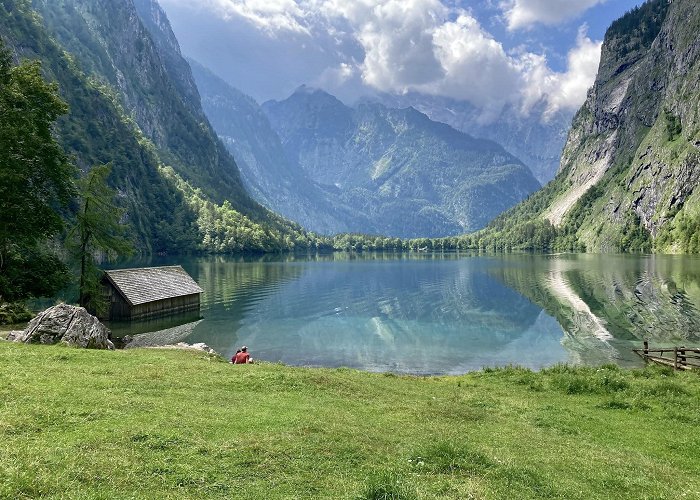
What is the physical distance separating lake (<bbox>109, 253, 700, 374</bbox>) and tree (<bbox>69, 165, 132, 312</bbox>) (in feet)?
23.3

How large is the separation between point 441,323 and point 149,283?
146 ft

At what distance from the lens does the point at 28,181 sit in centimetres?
4488

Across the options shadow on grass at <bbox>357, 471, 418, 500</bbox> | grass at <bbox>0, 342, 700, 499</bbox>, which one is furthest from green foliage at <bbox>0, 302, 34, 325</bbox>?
shadow on grass at <bbox>357, 471, 418, 500</bbox>

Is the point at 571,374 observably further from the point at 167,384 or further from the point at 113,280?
the point at 113,280

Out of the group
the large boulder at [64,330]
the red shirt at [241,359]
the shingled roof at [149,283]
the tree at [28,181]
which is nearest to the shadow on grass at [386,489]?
the red shirt at [241,359]

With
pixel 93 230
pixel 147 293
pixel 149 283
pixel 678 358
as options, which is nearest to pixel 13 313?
pixel 93 230

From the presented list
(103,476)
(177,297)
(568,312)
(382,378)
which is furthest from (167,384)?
(568,312)

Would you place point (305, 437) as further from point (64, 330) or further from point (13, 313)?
point (13, 313)

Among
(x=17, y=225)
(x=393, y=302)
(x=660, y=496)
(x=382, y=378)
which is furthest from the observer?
(x=393, y=302)

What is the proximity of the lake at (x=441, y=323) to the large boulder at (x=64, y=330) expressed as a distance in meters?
16.8

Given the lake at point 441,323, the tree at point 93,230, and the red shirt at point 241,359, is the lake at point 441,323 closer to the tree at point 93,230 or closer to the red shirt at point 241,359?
the tree at point 93,230

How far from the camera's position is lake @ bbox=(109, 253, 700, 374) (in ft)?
170

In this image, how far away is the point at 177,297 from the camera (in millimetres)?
73438

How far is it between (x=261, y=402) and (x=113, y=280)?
51.7 metres
